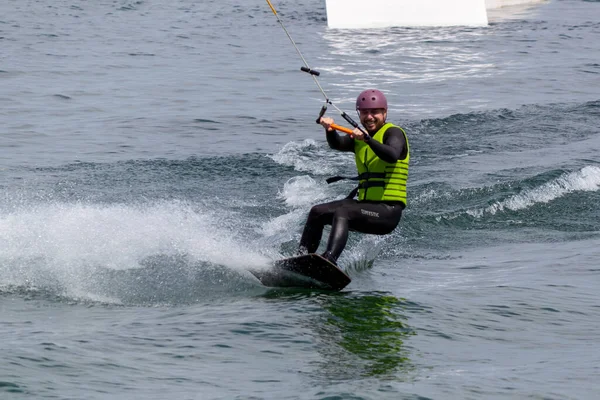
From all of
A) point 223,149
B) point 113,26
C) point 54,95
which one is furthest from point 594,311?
point 113,26

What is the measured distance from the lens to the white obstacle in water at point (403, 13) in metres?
37.8

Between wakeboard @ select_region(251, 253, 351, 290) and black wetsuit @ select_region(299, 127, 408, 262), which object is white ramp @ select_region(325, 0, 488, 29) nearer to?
black wetsuit @ select_region(299, 127, 408, 262)

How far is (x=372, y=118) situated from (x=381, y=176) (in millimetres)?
579

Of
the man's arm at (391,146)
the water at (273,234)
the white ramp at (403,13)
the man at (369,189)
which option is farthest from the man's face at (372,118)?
the white ramp at (403,13)

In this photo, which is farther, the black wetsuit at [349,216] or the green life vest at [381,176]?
the green life vest at [381,176]

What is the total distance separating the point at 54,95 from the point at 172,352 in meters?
17.5

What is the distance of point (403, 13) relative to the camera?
3881 centimetres

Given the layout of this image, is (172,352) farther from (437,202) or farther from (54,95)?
(54,95)

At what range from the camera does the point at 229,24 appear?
3922 centimetres

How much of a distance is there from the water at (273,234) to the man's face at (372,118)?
162 centimetres

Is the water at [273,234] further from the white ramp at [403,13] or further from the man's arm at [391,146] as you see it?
the white ramp at [403,13]

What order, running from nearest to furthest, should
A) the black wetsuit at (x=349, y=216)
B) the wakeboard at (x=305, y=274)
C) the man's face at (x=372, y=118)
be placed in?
the wakeboard at (x=305, y=274)
the black wetsuit at (x=349, y=216)
the man's face at (x=372, y=118)

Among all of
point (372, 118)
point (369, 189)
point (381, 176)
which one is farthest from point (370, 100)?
point (369, 189)

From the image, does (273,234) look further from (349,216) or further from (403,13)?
(403,13)
